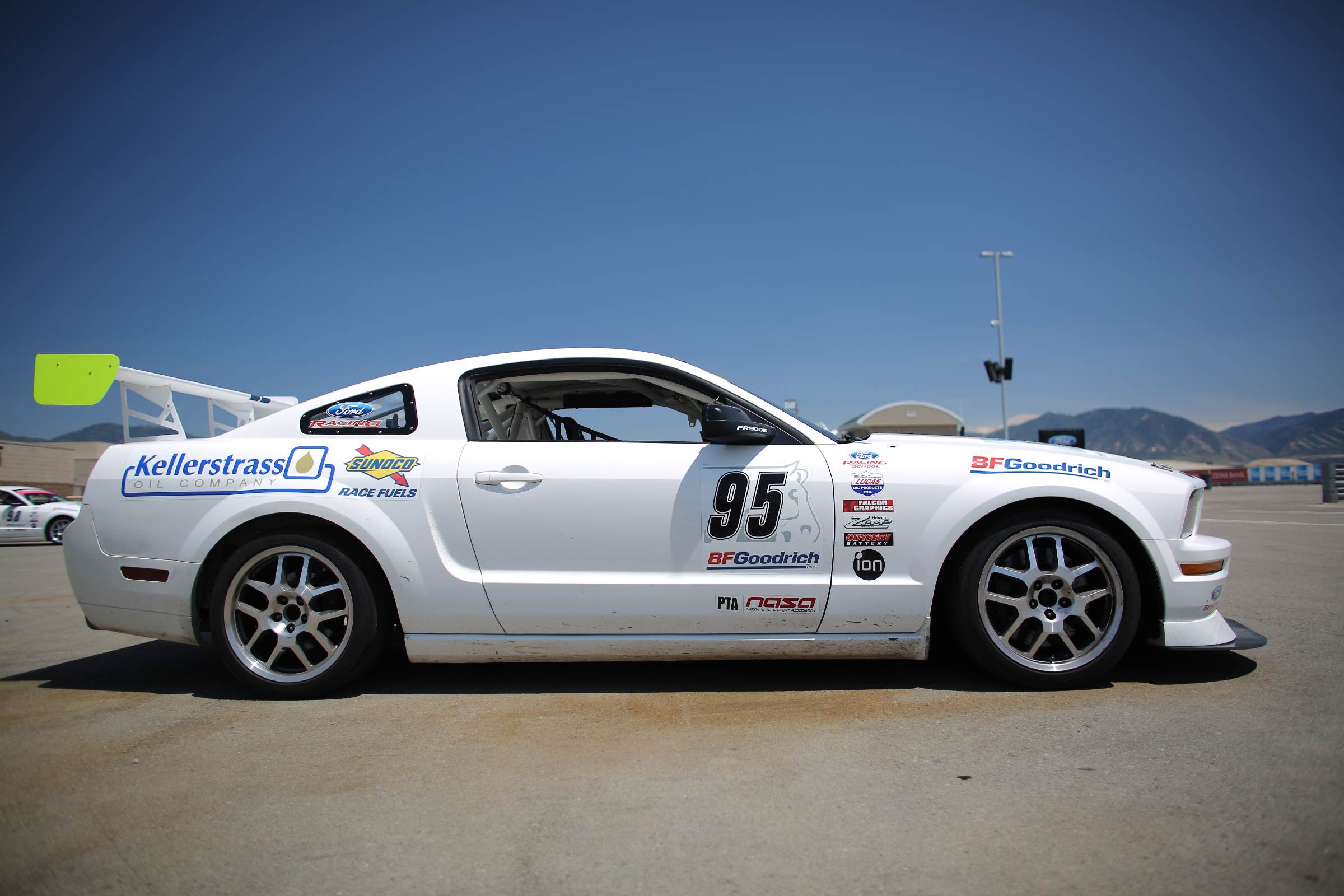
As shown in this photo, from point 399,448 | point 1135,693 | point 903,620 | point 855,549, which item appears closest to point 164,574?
point 399,448

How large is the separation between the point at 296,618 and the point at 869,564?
244 cm

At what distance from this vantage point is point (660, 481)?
2.97 metres

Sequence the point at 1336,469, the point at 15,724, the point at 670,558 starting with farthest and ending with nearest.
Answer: the point at 1336,469
the point at 670,558
the point at 15,724

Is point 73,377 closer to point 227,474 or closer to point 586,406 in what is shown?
point 227,474

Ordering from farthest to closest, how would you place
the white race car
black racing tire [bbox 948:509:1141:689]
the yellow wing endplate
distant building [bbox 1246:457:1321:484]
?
distant building [bbox 1246:457:1321:484] → the white race car → the yellow wing endplate → black racing tire [bbox 948:509:1141:689]

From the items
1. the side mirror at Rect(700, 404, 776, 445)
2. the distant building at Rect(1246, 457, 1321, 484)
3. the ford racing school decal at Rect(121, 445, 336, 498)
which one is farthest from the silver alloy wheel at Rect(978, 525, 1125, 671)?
the distant building at Rect(1246, 457, 1321, 484)

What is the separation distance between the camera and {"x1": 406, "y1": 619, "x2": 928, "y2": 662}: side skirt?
117 inches

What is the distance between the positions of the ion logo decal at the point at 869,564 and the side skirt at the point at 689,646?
0.26 meters

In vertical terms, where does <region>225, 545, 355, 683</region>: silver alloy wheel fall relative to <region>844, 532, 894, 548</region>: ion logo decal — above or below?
below

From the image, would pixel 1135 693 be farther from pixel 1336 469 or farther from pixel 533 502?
pixel 1336 469

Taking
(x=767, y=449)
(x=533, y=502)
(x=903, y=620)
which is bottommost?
(x=903, y=620)

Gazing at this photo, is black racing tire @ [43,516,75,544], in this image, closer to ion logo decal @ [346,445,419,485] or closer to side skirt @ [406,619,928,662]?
ion logo decal @ [346,445,419,485]

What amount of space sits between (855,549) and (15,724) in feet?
11.0

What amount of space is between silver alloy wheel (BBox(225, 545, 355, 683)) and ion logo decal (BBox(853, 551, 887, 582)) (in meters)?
→ 2.11
